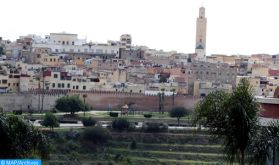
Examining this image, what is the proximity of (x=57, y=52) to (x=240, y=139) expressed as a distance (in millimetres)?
51301

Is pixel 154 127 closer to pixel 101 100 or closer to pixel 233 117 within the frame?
pixel 101 100

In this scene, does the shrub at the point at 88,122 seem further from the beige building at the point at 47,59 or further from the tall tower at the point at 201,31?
the tall tower at the point at 201,31

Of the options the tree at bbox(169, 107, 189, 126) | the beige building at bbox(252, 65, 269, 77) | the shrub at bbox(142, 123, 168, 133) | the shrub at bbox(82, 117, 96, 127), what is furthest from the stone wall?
the beige building at bbox(252, 65, 269, 77)

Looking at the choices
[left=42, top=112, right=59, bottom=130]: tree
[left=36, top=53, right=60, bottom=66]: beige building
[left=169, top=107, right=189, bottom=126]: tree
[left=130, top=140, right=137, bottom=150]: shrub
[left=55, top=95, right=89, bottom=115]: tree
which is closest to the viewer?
[left=130, top=140, right=137, bottom=150]: shrub

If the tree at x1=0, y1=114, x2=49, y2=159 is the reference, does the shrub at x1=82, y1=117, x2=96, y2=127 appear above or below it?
below

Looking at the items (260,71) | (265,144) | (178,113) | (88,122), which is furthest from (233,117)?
(260,71)

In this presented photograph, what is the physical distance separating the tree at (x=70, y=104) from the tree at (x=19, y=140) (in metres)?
27.6

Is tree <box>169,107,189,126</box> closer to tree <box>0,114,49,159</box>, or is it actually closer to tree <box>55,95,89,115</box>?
tree <box>55,95,89,115</box>

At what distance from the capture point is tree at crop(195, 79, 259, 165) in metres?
10.2

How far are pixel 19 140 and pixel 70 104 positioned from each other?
2830 centimetres

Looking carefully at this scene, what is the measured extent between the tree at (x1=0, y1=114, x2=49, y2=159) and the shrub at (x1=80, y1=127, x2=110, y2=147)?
20920mm

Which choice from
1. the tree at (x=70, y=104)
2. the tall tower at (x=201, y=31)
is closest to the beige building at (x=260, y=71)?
the tall tower at (x=201, y=31)

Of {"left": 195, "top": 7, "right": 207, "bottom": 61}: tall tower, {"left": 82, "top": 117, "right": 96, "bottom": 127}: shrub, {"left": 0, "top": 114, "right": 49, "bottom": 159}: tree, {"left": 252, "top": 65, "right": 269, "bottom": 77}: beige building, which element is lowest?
{"left": 82, "top": 117, "right": 96, "bottom": 127}: shrub

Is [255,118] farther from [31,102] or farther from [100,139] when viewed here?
[31,102]
